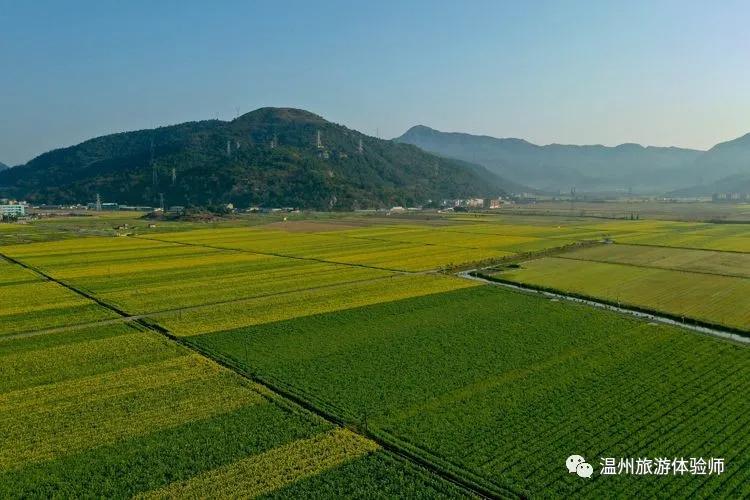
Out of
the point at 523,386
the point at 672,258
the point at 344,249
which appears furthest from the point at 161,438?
the point at 672,258

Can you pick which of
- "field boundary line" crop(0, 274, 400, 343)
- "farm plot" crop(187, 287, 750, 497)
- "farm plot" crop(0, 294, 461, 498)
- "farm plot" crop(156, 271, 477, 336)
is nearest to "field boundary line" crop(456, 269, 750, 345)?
"farm plot" crop(187, 287, 750, 497)

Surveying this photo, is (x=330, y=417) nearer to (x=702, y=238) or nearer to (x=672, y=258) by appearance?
(x=672, y=258)

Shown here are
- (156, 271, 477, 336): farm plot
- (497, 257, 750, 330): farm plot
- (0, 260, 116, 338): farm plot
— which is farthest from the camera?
(497, 257, 750, 330): farm plot

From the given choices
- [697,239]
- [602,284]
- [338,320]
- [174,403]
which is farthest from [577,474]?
[697,239]

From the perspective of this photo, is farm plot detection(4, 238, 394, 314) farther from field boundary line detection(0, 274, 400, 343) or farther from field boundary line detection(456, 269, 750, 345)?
field boundary line detection(456, 269, 750, 345)

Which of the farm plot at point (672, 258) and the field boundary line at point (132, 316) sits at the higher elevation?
the farm plot at point (672, 258)

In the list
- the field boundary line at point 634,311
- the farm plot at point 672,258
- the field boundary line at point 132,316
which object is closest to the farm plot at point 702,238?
the farm plot at point 672,258

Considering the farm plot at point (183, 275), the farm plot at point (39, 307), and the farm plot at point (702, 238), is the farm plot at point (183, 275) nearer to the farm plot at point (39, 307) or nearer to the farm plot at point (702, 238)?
the farm plot at point (39, 307)
